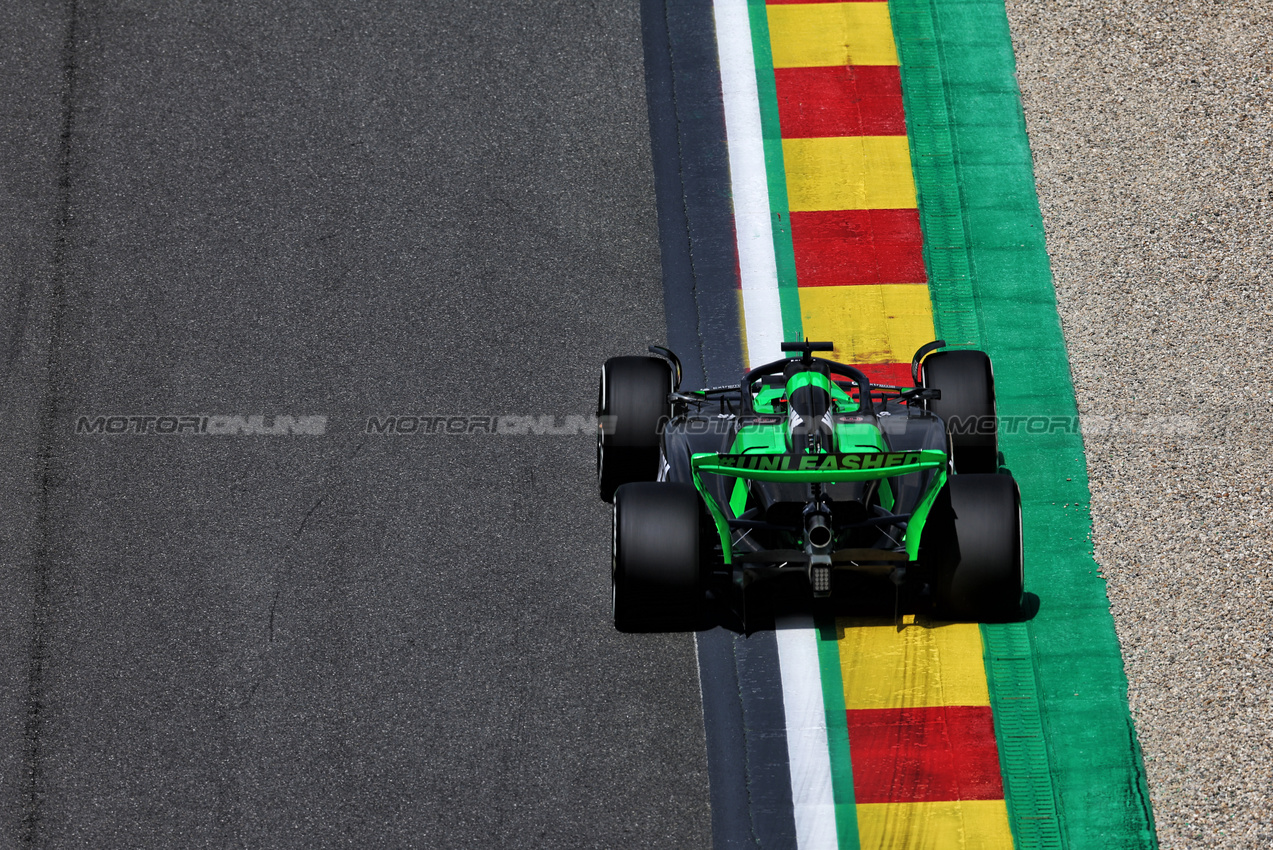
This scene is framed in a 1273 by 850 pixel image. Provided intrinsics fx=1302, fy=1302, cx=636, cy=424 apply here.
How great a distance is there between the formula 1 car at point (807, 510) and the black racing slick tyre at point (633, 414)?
22cm

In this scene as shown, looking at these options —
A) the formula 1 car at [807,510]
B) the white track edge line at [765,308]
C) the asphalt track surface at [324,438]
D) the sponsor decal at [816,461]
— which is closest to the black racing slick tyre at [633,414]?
the formula 1 car at [807,510]

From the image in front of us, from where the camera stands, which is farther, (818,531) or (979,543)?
(979,543)

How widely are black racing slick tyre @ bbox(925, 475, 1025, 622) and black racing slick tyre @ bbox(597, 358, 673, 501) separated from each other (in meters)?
1.82

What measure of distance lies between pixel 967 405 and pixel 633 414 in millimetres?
2045

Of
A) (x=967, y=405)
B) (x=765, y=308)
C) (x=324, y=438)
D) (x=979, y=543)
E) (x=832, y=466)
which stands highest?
(x=765, y=308)

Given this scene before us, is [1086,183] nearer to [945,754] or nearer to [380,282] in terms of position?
[945,754]

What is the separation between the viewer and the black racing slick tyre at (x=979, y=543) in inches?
283

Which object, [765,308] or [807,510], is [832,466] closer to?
[807,510]

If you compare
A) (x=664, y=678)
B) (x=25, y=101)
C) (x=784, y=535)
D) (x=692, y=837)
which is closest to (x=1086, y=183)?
(x=784, y=535)

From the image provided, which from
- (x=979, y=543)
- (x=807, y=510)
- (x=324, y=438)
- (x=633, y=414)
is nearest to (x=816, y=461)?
(x=807, y=510)

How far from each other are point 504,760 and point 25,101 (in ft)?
22.3

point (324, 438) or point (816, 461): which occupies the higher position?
point (324, 438)

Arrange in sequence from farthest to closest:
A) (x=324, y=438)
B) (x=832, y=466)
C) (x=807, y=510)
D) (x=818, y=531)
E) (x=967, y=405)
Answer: (x=324, y=438) → (x=967, y=405) → (x=807, y=510) → (x=818, y=531) → (x=832, y=466)

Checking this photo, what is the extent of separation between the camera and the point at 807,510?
6.85 m
